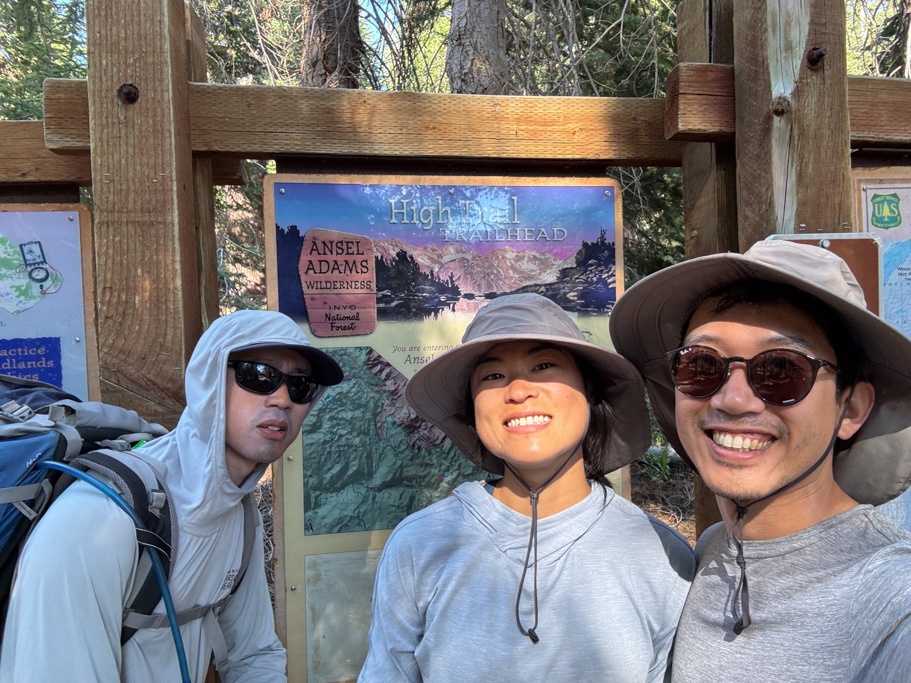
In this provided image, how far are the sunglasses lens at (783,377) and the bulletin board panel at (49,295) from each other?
238 centimetres

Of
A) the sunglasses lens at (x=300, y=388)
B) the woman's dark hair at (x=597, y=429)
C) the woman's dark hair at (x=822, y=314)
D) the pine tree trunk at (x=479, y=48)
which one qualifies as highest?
the pine tree trunk at (x=479, y=48)

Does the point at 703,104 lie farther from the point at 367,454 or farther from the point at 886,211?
the point at 367,454

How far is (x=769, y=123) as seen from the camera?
7.60ft

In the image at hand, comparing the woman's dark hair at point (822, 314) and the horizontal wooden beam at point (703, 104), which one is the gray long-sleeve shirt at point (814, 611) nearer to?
the woman's dark hair at point (822, 314)

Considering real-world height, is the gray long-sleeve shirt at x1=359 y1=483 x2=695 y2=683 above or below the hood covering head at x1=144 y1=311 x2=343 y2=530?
below

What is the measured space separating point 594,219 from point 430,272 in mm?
747

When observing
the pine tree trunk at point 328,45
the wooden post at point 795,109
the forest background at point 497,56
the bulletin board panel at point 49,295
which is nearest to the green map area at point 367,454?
the bulletin board panel at point 49,295

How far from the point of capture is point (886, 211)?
2.68m

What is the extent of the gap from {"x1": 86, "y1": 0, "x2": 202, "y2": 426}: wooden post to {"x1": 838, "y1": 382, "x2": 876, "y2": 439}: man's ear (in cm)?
203

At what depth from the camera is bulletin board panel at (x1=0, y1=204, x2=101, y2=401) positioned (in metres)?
2.44

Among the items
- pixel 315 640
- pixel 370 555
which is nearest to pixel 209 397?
pixel 370 555

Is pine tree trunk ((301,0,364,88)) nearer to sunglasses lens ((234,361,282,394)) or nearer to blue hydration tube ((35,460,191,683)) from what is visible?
sunglasses lens ((234,361,282,394))

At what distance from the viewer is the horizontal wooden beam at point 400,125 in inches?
90.7

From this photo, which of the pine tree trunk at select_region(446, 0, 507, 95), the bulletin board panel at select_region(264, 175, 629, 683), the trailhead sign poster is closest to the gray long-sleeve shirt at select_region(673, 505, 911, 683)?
the bulletin board panel at select_region(264, 175, 629, 683)
